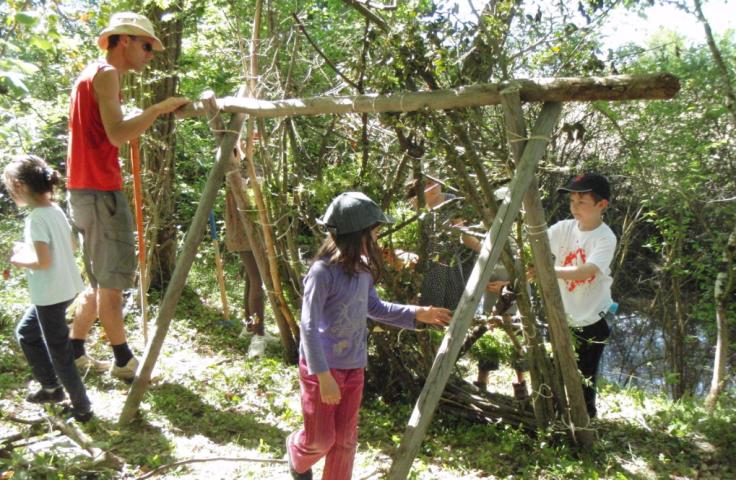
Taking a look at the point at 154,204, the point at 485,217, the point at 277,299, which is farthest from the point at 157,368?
the point at 485,217

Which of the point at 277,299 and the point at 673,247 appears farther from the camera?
the point at 673,247

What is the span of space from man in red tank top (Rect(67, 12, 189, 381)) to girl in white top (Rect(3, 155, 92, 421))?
141mm

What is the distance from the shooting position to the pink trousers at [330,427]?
2787mm

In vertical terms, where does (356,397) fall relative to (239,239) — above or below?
below

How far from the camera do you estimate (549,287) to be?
326 cm

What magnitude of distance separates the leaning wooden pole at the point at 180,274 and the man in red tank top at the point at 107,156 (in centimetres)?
24

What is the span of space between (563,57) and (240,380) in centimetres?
326

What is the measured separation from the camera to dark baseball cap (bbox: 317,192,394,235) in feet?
8.75

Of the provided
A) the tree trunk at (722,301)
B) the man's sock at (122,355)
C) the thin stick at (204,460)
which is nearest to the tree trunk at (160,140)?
the man's sock at (122,355)

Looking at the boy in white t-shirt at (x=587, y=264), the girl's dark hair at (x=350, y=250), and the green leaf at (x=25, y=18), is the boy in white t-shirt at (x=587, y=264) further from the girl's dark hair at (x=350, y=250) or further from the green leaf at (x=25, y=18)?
the green leaf at (x=25, y=18)

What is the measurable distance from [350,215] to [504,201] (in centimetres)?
77

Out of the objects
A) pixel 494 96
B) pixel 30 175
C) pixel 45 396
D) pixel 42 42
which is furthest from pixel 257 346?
pixel 494 96

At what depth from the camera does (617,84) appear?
2684 millimetres

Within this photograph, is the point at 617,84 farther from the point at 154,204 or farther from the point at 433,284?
the point at 154,204
